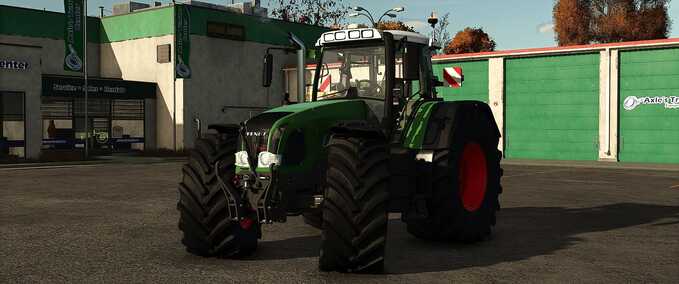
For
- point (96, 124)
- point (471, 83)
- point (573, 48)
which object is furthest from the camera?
point (96, 124)

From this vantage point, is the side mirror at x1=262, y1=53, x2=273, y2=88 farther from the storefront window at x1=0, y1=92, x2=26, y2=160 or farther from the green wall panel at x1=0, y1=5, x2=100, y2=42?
the green wall panel at x1=0, y1=5, x2=100, y2=42

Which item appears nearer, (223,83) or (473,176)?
(473,176)

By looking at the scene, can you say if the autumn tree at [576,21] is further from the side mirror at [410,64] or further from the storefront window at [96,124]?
the side mirror at [410,64]

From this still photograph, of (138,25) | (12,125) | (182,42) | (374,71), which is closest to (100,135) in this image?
(182,42)

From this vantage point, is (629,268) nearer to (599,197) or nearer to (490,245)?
(490,245)

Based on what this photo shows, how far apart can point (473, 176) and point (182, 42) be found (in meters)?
33.1

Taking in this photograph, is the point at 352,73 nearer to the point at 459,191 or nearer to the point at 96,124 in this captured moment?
the point at 459,191

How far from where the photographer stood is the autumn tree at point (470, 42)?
74.6 m

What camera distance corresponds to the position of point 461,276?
23.1ft

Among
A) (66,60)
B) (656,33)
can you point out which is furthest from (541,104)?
(656,33)

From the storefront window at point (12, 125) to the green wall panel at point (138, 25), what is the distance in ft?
37.1

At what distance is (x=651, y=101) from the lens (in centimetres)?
3066

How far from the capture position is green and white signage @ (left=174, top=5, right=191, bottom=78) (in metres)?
40.0

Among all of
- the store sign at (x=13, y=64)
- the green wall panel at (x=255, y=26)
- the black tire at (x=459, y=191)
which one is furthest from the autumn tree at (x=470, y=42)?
the black tire at (x=459, y=191)
